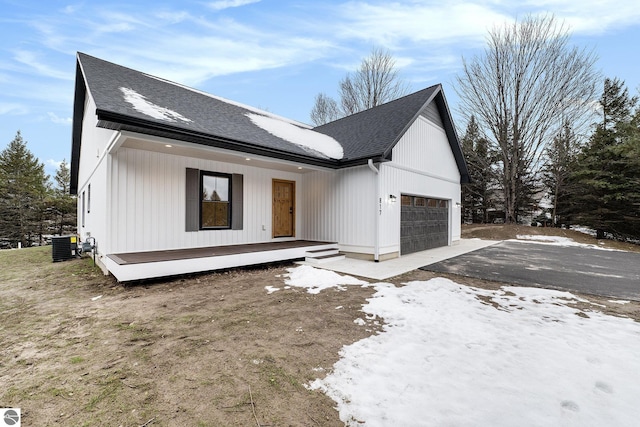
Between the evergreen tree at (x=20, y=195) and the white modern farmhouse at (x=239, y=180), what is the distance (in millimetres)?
12715

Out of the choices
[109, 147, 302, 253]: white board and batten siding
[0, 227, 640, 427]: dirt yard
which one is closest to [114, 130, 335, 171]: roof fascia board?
[109, 147, 302, 253]: white board and batten siding

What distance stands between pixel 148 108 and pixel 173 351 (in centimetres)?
483

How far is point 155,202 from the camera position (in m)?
6.02

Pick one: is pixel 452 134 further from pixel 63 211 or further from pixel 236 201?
pixel 63 211

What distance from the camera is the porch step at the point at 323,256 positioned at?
7.09m

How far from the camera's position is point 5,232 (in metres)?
17.4

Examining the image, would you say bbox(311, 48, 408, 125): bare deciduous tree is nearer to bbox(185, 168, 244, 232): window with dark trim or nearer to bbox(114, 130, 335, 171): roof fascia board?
bbox(114, 130, 335, 171): roof fascia board

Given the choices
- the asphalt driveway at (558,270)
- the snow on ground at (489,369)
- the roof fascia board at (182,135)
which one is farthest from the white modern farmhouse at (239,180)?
the snow on ground at (489,369)

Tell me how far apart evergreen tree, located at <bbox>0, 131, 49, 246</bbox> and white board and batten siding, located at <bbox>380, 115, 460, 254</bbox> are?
23429 mm

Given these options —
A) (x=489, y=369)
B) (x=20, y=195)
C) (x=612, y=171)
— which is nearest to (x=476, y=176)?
(x=612, y=171)

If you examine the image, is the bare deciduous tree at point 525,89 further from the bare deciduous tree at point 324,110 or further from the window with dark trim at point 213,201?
the window with dark trim at point 213,201

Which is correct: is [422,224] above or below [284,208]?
below

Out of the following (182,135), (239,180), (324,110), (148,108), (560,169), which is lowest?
(239,180)

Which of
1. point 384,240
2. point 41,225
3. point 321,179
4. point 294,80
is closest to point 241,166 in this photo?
point 321,179
